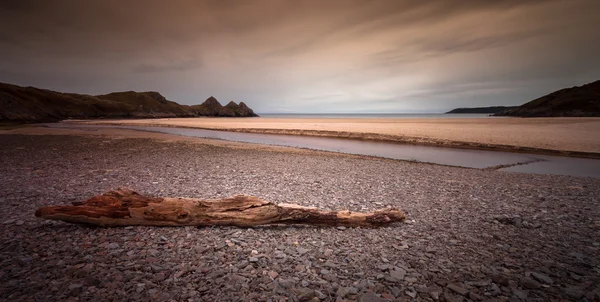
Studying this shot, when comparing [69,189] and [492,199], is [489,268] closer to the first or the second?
[492,199]

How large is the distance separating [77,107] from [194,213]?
11882 centimetres

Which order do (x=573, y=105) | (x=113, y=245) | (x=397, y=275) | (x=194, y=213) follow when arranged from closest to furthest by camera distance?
(x=397, y=275)
(x=113, y=245)
(x=194, y=213)
(x=573, y=105)

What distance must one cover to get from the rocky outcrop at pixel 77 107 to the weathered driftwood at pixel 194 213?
75.2 meters

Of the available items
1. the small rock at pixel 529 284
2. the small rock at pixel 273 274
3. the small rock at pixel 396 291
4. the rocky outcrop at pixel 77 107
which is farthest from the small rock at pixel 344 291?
the rocky outcrop at pixel 77 107

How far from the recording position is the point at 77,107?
8844 centimetres

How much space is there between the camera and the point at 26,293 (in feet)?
9.95

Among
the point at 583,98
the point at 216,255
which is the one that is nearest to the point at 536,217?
the point at 216,255

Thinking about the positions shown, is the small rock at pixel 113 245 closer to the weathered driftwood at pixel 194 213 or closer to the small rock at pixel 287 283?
the weathered driftwood at pixel 194 213

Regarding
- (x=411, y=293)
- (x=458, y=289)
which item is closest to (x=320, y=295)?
(x=411, y=293)

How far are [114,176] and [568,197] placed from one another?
18.1m

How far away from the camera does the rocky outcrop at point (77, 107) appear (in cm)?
5359

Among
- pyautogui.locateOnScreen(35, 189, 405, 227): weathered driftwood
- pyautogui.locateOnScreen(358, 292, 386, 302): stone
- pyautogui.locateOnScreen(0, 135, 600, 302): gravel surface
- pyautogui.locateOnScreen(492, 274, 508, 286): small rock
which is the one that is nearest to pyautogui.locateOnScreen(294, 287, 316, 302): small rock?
pyautogui.locateOnScreen(0, 135, 600, 302): gravel surface

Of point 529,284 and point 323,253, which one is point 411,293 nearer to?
point 323,253

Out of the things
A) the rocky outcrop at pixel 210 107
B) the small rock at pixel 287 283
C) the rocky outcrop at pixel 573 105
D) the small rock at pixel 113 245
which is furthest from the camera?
the rocky outcrop at pixel 210 107
